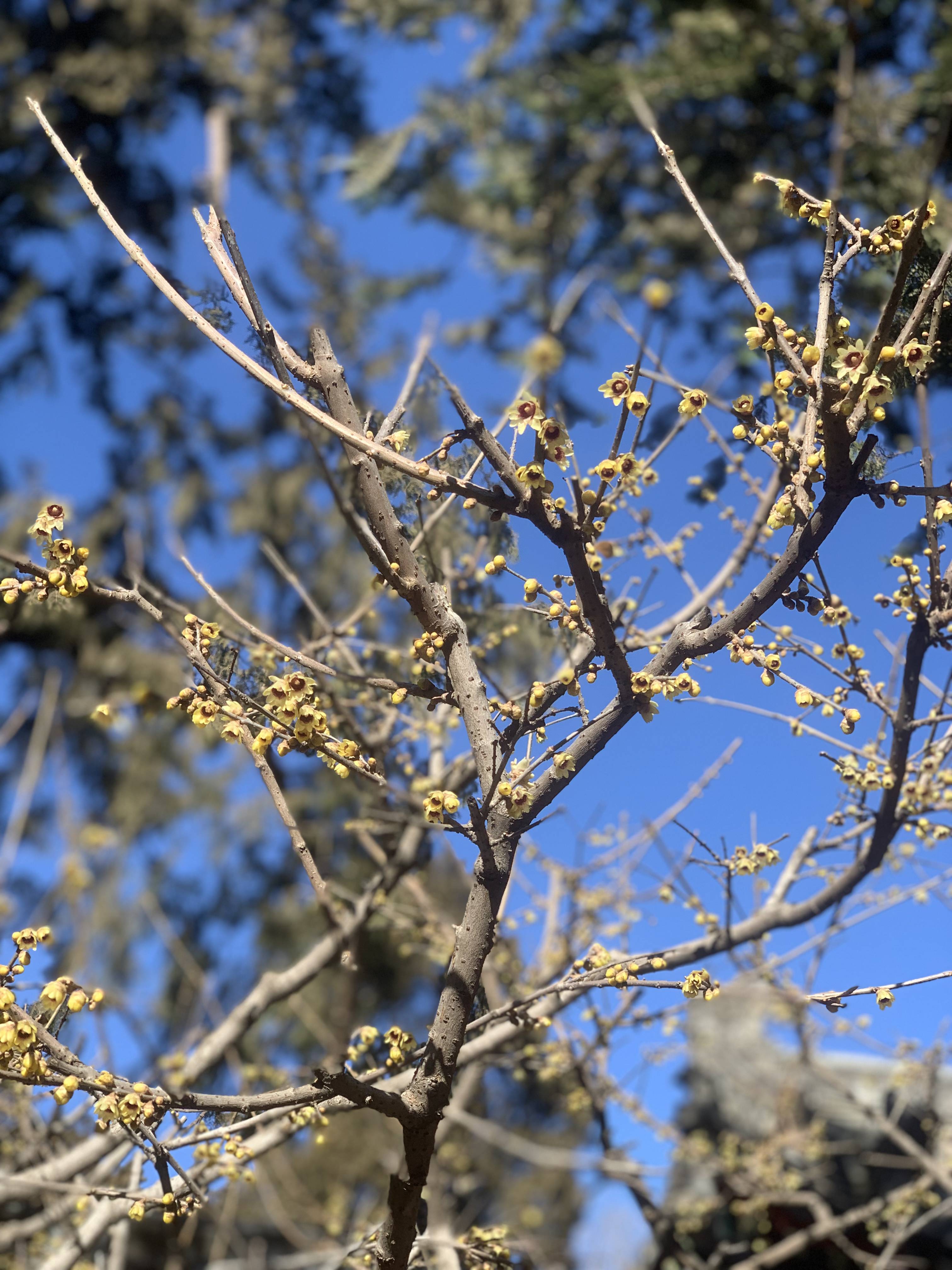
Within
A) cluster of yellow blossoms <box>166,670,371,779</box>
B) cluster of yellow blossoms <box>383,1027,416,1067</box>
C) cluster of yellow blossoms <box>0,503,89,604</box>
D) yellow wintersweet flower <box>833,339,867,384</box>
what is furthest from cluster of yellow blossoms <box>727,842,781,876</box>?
cluster of yellow blossoms <box>0,503,89,604</box>

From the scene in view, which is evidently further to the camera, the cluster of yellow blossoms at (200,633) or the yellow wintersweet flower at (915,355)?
the cluster of yellow blossoms at (200,633)

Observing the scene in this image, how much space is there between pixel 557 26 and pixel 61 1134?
23.7 ft

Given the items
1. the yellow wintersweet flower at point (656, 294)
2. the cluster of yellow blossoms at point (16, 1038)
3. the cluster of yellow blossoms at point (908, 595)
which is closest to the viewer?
the yellow wintersweet flower at point (656, 294)

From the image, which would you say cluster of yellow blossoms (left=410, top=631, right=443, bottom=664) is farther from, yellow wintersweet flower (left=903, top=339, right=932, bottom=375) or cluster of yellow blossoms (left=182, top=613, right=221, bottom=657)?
yellow wintersweet flower (left=903, top=339, right=932, bottom=375)

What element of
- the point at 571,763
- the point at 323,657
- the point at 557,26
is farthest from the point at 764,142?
the point at 571,763

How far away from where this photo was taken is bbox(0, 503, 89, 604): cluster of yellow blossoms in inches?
57.9

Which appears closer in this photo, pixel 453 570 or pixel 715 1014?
pixel 453 570

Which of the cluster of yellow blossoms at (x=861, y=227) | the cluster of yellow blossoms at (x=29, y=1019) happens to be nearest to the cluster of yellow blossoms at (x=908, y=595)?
the cluster of yellow blossoms at (x=861, y=227)

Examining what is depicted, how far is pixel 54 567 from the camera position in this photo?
1.50 m

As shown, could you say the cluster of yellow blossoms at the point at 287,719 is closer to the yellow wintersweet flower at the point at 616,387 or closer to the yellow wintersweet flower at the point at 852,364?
the yellow wintersweet flower at the point at 616,387

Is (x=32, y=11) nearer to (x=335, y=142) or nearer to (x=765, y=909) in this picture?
(x=335, y=142)

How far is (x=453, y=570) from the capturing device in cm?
278

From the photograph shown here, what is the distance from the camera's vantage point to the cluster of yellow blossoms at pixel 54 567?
147 cm

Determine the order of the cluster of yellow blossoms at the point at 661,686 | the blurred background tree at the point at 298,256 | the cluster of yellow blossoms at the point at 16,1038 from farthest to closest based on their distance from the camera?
1. the blurred background tree at the point at 298,256
2. the cluster of yellow blossoms at the point at 661,686
3. the cluster of yellow blossoms at the point at 16,1038
